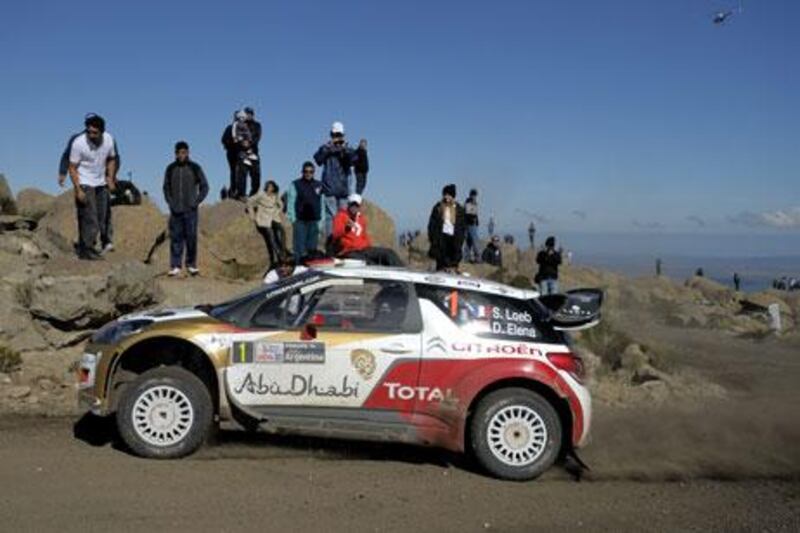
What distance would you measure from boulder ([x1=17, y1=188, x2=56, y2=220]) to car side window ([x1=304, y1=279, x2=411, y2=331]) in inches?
530

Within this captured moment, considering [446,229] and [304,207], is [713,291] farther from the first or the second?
[304,207]

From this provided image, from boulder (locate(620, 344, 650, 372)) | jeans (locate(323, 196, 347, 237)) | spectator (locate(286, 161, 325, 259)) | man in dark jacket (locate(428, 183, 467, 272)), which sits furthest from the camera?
boulder (locate(620, 344, 650, 372))

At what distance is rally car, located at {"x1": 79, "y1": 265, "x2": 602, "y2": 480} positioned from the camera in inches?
296

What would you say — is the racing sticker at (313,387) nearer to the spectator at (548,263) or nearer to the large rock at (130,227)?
the large rock at (130,227)

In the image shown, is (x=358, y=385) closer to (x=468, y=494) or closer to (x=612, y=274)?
(x=468, y=494)

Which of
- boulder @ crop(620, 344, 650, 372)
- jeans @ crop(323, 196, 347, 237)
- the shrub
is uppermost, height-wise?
jeans @ crop(323, 196, 347, 237)

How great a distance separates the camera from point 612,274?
34.9 m

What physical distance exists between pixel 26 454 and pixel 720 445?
255 inches

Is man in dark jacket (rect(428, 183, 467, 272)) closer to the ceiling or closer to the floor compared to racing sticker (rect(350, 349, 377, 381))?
closer to the ceiling

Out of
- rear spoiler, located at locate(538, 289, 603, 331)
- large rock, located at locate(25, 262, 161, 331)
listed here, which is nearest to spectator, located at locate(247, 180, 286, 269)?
large rock, located at locate(25, 262, 161, 331)

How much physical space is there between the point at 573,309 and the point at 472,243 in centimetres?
1381

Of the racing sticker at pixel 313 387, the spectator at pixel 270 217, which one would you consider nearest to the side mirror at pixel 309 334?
the racing sticker at pixel 313 387

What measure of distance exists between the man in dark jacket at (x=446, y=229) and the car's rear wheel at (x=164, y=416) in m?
7.51

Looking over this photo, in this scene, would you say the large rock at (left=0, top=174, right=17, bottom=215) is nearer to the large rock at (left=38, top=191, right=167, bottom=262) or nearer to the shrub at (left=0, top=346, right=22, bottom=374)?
the large rock at (left=38, top=191, right=167, bottom=262)
